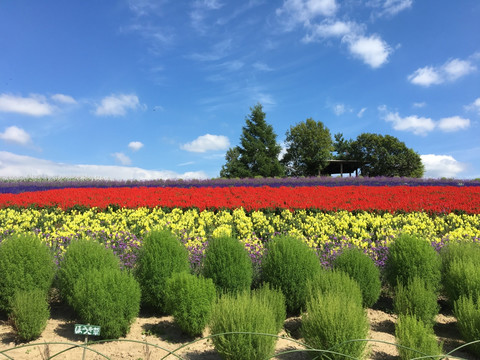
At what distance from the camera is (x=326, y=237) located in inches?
243

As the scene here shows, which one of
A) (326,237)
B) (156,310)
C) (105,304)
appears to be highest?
(326,237)

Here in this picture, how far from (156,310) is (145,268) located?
714 mm

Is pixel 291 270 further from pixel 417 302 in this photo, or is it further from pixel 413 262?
pixel 413 262

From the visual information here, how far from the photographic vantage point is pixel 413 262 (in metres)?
4.64

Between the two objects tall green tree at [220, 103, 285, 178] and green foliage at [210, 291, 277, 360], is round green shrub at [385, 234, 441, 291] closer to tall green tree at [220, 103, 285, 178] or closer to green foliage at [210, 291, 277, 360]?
green foliage at [210, 291, 277, 360]

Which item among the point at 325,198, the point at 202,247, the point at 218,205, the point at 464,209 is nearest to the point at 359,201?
the point at 325,198

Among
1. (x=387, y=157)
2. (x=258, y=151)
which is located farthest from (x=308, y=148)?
(x=387, y=157)

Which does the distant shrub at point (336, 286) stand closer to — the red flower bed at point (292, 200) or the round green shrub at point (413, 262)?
the round green shrub at point (413, 262)

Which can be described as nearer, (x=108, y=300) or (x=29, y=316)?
(x=108, y=300)

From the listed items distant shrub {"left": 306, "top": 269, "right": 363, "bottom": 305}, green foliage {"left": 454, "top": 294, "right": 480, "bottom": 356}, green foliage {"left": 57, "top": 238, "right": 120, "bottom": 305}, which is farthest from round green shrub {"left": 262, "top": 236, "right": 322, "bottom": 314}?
green foliage {"left": 57, "top": 238, "right": 120, "bottom": 305}

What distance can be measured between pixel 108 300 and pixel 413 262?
377 cm

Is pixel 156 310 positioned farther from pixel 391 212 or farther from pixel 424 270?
pixel 391 212

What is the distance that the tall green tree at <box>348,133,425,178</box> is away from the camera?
46375mm

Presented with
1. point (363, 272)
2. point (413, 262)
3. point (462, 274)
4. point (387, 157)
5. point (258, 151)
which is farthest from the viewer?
point (387, 157)
